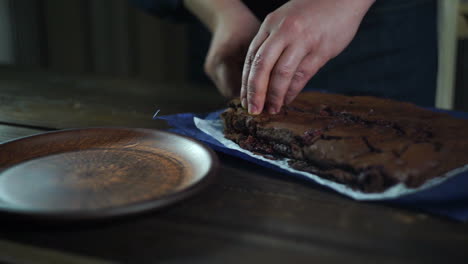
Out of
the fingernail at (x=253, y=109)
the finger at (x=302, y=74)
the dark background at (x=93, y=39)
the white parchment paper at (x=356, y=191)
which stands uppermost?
the finger at (x=302, y=74)

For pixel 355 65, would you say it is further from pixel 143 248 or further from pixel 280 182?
pixel 143 248

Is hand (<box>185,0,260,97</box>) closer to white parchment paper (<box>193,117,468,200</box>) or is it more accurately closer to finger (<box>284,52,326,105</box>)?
finger (<box>284,52,326,105</box>)

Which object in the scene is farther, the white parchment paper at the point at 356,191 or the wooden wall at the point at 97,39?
the wooden wall at the point at 97,39

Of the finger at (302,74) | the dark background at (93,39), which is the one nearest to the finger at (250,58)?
the finger at (302,74)

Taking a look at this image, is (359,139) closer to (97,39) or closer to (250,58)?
(250,58)

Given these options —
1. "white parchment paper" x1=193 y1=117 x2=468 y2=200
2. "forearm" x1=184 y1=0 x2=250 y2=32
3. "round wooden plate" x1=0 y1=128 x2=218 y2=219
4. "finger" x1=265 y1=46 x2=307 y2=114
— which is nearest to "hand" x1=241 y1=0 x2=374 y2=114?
"finger" x1=265 y1=46 x2=307 y2=114

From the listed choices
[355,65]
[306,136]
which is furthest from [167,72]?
[306,136]

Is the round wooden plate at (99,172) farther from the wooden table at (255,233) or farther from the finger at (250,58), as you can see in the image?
the finger at (250,58)
